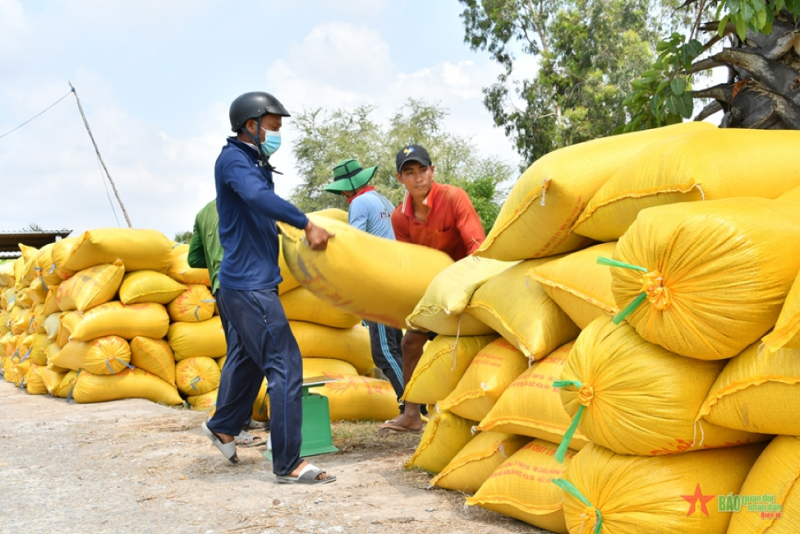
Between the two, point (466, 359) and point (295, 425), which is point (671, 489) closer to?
point (466, 359)

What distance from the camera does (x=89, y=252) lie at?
6.07m

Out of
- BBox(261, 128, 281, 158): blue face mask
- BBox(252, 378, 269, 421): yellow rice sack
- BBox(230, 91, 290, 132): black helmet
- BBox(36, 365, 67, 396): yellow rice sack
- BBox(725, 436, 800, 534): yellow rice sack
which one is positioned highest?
BBox(230, 91, 290, 132): black helmet

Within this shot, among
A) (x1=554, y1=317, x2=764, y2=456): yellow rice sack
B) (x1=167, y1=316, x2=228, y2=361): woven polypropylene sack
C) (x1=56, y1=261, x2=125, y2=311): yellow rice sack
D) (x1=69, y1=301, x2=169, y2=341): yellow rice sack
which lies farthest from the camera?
(x1=167, y1=316, x2=228, y2=361): woven polypropylene sack

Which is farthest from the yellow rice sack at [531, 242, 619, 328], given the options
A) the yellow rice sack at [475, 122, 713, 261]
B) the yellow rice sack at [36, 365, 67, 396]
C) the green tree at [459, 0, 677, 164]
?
the green tree at [459, 0, 677, 164]

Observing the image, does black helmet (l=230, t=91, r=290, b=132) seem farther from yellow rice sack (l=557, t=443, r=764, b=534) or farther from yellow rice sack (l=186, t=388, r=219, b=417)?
yellow rice sack (l=186, t=388, r=219, b=417)

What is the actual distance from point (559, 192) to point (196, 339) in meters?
4.46

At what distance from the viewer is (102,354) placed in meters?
5.99

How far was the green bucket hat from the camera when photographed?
4891mm

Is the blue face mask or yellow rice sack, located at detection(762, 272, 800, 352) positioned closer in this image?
Result: yellow rice sack, located at detection(762, 272, 800, 352)

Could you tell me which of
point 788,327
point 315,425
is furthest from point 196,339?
point 788,327

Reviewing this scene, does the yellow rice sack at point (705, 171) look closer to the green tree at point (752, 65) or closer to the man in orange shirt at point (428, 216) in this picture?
the green tree at point (752, 65)

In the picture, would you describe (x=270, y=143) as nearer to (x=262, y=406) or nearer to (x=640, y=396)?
(x=262, y=406)

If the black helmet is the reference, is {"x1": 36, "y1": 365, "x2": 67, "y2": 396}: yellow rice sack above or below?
below

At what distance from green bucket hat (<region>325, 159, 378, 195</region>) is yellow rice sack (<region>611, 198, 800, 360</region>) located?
332 cm
